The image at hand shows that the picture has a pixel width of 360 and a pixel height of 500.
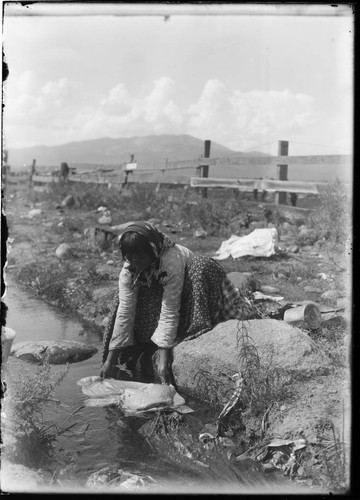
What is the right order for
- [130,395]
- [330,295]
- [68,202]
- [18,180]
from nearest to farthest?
[130,395], [330,295], [68,202], [18,180]

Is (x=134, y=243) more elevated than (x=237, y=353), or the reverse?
(x=134, y=243)

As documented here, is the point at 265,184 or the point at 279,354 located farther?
the point at 265,184

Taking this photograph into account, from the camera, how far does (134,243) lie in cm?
357

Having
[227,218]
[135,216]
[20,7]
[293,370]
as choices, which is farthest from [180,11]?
[135,216]

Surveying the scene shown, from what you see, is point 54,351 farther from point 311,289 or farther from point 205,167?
point 205,167

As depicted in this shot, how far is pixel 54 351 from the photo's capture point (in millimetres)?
4500

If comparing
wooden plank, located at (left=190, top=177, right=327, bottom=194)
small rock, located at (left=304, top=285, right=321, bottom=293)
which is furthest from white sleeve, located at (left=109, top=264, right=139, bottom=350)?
wooden plank, located at (left=190, top=177, right=327, bottom=194)

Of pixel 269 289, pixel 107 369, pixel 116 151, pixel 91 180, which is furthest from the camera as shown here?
pixel 116 151

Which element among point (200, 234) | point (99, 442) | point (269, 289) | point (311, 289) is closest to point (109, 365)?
point (99, 442)

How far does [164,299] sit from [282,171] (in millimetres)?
5520

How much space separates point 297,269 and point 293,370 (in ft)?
10.2

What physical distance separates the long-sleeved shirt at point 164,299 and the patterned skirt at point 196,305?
8 centimetres

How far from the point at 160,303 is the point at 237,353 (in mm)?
767

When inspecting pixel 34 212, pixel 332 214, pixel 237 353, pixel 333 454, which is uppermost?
pixel 34 212
